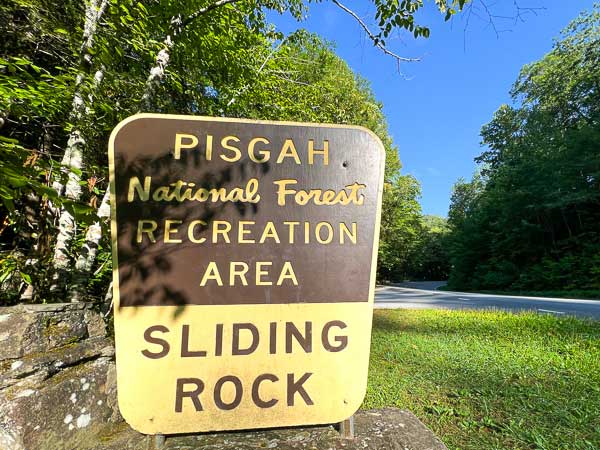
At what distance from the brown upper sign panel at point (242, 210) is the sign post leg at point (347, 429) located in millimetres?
498

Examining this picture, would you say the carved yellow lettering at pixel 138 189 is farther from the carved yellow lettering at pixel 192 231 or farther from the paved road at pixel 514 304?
the paved road at pixel 514 304

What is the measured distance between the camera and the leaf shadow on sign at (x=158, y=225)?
119cm

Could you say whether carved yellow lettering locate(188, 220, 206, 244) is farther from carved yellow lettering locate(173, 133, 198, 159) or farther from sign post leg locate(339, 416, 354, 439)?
sign post leg locate(339, 416, 354, 439)

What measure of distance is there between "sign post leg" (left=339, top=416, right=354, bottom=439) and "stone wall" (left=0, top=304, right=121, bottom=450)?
1495 millimetres

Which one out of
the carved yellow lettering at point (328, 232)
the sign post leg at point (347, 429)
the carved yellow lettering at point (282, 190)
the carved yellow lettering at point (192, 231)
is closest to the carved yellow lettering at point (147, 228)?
the carved yellow lettering at point (192, 231)

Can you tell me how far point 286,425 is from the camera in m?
1.24

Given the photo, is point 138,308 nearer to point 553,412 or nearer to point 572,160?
point 553,412

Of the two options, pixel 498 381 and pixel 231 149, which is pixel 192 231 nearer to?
pixel 231 149

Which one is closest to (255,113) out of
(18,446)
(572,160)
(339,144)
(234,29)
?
(234,29)

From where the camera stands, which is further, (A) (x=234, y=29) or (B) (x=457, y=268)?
(B) (x=457, y=268)

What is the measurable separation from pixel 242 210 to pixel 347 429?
1.00 m

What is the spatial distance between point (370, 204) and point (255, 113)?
5.55 metres

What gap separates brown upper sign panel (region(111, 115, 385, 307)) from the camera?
1.21m

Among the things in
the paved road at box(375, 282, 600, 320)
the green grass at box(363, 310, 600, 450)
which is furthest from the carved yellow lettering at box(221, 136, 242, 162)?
the paved road at box(375, 282, 600, 320)
